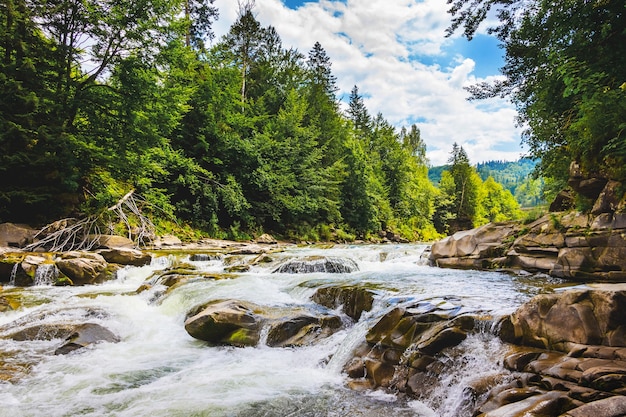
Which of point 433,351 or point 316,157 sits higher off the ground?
point 316,157

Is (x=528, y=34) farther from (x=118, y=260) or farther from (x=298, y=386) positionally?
(x=118, y=260)

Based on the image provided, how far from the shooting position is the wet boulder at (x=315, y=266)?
37.6 feet

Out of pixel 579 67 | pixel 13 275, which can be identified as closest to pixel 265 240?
pixel 13 275

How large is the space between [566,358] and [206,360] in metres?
4.85

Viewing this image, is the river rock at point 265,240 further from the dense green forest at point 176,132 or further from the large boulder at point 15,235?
the large boulder at point 15,235

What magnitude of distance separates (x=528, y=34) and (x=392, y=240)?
27058 mm

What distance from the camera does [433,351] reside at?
4.20 m

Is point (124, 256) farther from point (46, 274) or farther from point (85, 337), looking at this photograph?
point (85, 337)

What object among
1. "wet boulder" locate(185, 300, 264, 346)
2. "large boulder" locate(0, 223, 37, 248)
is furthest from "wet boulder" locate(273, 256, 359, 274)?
"large boulder" locate(0, 223, 37, 248)

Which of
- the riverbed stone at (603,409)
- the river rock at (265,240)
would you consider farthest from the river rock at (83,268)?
the riverbed stone at (603,409)

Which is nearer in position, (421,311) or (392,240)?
(421,311)

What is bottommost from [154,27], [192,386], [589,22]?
[192,386]

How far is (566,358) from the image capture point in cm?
337

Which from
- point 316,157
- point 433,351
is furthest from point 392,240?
point 433,351
